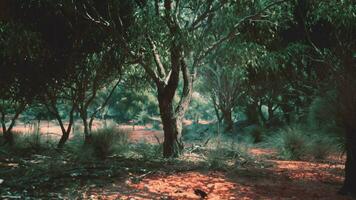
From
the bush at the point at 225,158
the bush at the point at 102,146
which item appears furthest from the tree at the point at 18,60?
the bush at the point at 225,158

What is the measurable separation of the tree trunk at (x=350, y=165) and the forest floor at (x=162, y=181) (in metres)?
0.21

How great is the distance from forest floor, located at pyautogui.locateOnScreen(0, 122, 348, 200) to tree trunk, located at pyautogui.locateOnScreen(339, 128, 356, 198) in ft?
0.67

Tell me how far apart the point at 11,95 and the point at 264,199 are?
29.1 feet

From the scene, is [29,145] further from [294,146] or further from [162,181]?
[294,146]

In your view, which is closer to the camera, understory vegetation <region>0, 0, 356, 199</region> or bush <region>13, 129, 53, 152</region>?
understory vegetation <region>0, 0, 356, 199</region>

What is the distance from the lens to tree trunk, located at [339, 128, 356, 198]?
537cm

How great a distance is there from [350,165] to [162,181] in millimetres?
3446

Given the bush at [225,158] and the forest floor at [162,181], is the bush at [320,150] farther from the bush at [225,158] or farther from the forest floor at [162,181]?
the bush at [225,158]

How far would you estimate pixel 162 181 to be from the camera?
22.1 ft

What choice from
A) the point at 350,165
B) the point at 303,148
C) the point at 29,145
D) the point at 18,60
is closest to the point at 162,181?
the point at 350,165

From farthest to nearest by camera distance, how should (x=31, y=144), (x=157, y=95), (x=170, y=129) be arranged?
(x=31, y=144), (x=157, y=95), (x=170, y=129)

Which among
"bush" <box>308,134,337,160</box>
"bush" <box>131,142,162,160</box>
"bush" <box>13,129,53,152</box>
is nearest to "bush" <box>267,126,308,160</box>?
"bush" <box>308,134,337,160</box>

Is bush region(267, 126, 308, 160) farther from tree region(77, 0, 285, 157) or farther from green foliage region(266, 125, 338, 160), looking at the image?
tree region(77, 0, 285, 157)

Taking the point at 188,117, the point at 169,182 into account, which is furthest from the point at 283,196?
the point at 188,117
